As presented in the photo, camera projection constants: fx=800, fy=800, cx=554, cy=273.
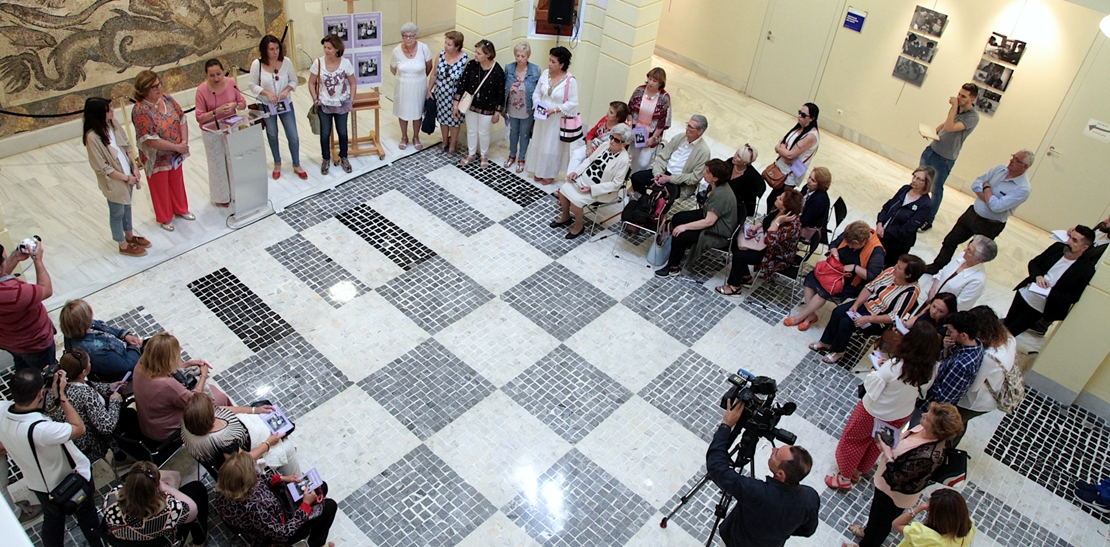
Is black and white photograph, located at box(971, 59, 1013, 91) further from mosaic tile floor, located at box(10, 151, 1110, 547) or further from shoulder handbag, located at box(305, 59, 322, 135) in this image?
shoulder handbag, located at box(305, 59, 322, 135)

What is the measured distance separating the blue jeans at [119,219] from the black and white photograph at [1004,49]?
870 centimetres

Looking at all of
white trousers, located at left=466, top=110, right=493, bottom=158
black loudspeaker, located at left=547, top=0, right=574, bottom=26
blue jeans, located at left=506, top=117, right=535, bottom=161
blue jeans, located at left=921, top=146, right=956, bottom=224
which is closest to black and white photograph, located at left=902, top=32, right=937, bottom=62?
Result: blue jeans, located at left=921, top=146, right=956, bottom=224

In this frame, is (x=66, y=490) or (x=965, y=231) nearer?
(x=66, y=490)

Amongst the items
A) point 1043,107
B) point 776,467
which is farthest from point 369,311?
point 1043,107

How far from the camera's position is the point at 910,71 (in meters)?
9.43

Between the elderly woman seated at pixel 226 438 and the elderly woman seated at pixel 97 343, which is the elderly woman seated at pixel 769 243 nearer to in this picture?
the elderly woman seated at pixel 226 438

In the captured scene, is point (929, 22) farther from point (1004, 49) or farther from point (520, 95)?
point (520, 95)

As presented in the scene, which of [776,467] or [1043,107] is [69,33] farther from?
[1043,107]

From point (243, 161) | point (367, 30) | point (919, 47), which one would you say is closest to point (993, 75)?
point (919, 47)

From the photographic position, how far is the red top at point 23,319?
191 inches

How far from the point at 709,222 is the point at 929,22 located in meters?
4.29

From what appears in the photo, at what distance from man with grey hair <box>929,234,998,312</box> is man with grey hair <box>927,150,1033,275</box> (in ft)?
3.73

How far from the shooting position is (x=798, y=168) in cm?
771

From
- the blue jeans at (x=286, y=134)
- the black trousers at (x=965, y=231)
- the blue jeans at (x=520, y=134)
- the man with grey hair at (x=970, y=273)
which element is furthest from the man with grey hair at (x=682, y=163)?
the blue jeans at (x=286, y=134)
